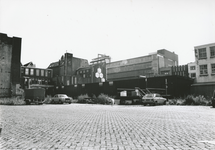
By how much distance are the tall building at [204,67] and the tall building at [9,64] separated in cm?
3355

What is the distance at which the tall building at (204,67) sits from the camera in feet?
110

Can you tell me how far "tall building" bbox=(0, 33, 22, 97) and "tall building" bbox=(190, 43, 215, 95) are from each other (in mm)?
33550

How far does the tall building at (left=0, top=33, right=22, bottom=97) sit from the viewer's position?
36.1m

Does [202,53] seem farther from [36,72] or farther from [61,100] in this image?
[36,72]

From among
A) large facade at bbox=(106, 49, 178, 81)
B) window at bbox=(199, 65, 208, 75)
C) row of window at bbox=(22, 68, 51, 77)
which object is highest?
large facade at bbox=(106, 49, 178, 81)

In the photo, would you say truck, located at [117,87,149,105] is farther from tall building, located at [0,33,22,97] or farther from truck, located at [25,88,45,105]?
tall building, located at [0,33,22,97]

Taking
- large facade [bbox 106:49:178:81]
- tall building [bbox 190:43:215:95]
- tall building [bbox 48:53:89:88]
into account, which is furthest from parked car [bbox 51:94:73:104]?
large facade [bbox 106:49:178:81]

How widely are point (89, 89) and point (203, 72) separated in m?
23.2

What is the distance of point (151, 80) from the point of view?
105 ft

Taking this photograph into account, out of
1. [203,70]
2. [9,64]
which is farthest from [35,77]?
[203,70]

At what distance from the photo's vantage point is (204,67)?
3556 centimetres

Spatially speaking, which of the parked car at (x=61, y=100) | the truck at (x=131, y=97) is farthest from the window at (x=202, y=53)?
the parked car at (x=61, y=100)

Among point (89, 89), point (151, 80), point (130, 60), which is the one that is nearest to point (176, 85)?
point (151, 80)

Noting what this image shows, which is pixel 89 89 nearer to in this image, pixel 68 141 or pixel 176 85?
pixel 176 85
